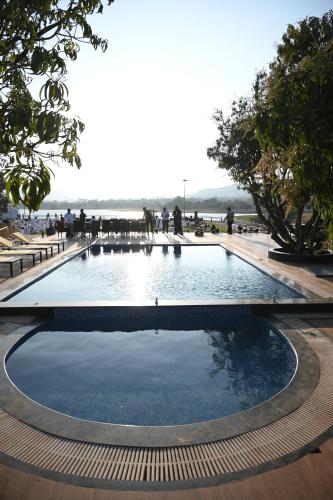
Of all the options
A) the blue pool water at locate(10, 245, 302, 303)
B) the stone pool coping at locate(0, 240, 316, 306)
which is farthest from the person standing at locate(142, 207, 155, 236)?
the blue pool water at locate(10, 245, 302, 303)

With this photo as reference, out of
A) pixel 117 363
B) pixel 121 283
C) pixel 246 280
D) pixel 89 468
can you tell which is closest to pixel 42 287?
pixel 121 283

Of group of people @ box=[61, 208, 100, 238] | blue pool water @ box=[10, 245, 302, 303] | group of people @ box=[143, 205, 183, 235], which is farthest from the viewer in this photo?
group of people @ box=[143, 205, 183, 235]

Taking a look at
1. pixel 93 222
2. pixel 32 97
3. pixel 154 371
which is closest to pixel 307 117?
pixel 32 97

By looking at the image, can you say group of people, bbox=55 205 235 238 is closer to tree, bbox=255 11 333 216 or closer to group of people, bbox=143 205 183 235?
group of people, bbox=143 205 183 235

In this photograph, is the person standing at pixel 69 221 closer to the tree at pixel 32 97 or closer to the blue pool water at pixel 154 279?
the blue pool water at pixel 154 279

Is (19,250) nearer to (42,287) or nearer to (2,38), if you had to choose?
(42,287)

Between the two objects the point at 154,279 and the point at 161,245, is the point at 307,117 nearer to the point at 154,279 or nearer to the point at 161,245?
the point at 154,279

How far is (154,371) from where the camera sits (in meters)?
6.41

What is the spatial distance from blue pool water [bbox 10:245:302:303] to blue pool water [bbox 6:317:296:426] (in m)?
2.29

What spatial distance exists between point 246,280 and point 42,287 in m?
6.13

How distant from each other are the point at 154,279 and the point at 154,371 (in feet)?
19.7

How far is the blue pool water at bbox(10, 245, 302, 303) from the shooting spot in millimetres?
10383

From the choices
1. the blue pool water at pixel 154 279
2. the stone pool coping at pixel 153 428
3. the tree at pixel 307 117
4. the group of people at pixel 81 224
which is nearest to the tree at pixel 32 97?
the tree at pixel 307 117

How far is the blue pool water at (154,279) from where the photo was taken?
34.1ft
